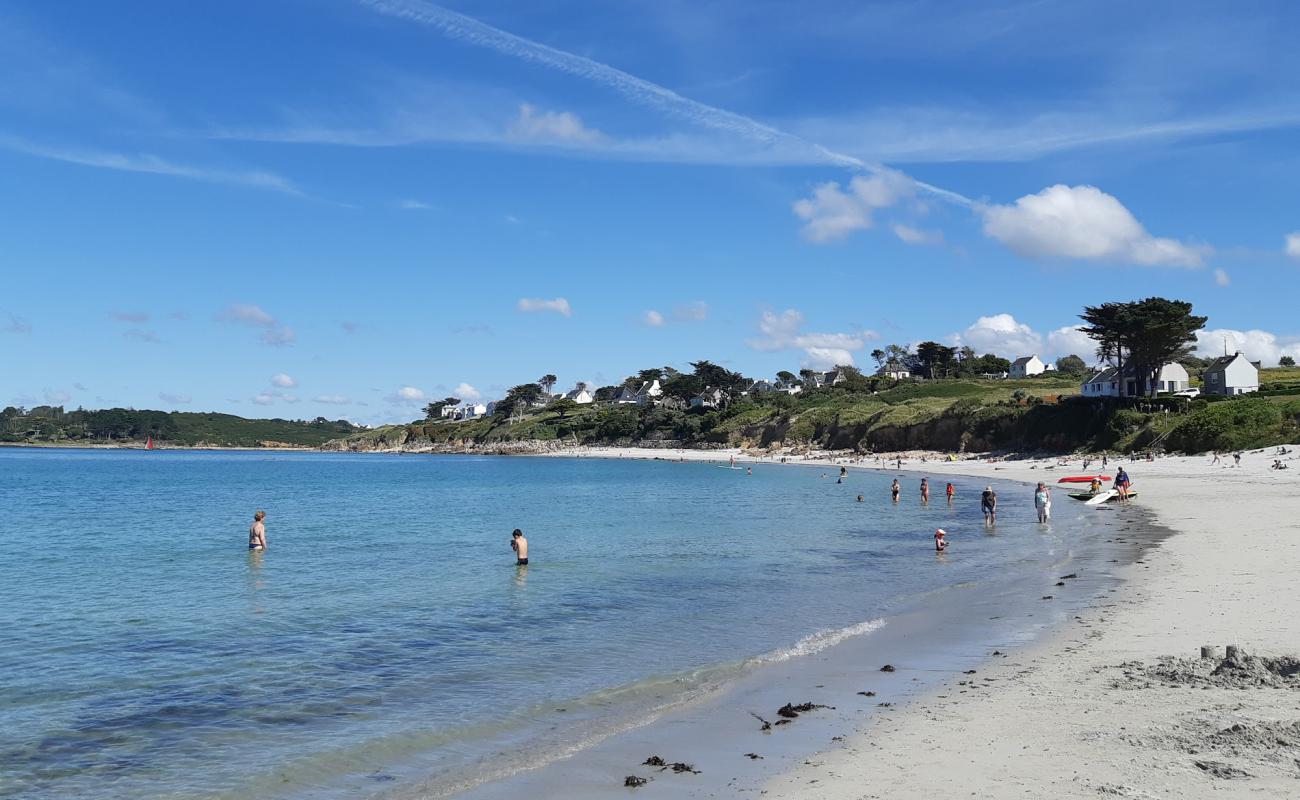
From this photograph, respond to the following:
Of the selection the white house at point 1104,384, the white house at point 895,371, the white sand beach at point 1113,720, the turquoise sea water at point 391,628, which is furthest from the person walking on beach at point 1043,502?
the white house at point 895,371

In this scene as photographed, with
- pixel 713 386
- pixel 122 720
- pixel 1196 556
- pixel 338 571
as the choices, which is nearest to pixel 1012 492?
pixel 1196 556

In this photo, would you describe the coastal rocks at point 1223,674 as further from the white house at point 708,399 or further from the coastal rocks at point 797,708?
the white house at point 708,399

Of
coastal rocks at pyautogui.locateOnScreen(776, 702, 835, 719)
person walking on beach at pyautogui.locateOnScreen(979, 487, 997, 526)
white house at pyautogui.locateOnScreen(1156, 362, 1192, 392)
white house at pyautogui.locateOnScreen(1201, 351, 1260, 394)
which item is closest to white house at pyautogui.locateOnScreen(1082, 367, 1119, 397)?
white house at pyautogui.locateOnScreen(1156, 362, 1192, 392)

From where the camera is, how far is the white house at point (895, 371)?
157 metres

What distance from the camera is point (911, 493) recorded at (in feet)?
183

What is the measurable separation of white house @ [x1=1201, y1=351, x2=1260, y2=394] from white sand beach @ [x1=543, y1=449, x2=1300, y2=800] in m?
70.1

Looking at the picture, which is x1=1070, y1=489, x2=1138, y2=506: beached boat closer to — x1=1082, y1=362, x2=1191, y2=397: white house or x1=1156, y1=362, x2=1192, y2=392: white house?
x1=1082, y1=362, x2=1191, y2=397: white house

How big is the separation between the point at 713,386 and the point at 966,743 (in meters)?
150

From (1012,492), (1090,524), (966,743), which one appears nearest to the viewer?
(966,743)

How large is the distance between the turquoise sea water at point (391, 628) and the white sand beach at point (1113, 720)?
3.36 m

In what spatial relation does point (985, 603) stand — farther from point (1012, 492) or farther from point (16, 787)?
point (1012, 492)

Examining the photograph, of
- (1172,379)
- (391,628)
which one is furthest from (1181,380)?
(391,628)

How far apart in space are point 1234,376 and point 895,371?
8832 cm

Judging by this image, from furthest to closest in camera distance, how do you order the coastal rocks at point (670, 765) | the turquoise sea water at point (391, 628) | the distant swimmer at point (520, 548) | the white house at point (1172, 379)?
the white house at point (1172, 379) → the distant swimmer at point (520, 548) → the turquoise sea water at point (391, 628) → the coastal rocks at point (670, 765)
